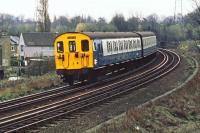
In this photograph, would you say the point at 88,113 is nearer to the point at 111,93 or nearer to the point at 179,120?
the point at 179,120

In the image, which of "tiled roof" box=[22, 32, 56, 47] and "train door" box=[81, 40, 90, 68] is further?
"tiled roof" box=[22, 32, 56, 47]

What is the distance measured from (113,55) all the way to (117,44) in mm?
1489

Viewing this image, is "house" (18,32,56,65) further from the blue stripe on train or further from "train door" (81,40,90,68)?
"train door" (81,40,90,68)

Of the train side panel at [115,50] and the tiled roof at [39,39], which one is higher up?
the tiled roof at [39,39]

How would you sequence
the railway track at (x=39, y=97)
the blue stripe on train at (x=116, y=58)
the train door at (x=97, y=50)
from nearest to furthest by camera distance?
the railway track at (x=39, y=97), the train door at (x=97, y=50), the blue stripe on train at (x=116, y=58)

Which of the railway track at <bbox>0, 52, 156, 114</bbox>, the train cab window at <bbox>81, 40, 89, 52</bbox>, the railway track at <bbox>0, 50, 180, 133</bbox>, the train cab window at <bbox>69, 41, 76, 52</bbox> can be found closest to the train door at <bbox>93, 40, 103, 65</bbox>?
the train cab window at <bbox>81, 40, 89, 52</bbox>

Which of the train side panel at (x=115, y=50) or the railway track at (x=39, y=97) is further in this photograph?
the train side panel at (x=115, y=50)

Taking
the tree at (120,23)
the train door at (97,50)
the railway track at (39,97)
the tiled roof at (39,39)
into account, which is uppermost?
the tree at (120,23)

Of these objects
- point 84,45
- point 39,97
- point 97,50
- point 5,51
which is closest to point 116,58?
point 97,50

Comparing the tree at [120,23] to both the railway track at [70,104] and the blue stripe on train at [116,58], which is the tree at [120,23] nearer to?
the blue stripe on train at [116,58]

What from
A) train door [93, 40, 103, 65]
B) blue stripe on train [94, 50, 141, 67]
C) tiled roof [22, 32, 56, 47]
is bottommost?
blue stripe on train [94, 50, 141, 67]

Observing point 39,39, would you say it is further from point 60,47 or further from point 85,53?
point 85,53

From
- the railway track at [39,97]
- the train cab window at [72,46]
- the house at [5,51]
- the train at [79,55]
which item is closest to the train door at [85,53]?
the train at [79,55]

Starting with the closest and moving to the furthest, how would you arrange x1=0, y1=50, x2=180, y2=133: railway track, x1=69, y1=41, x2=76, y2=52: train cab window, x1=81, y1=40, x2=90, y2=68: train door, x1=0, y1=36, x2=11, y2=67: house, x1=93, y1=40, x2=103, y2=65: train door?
x1=0, y1=50, x2=180, y2=133: railway track
x1=81, y1=40, x2=90, y2=68: train door
x1=69, y1=41, x2=76, y2=52: train cab window
x1=93, y1=40, x2=103, y2=65: train door
x1=0, y1=36, x2=11, y2=67: house
